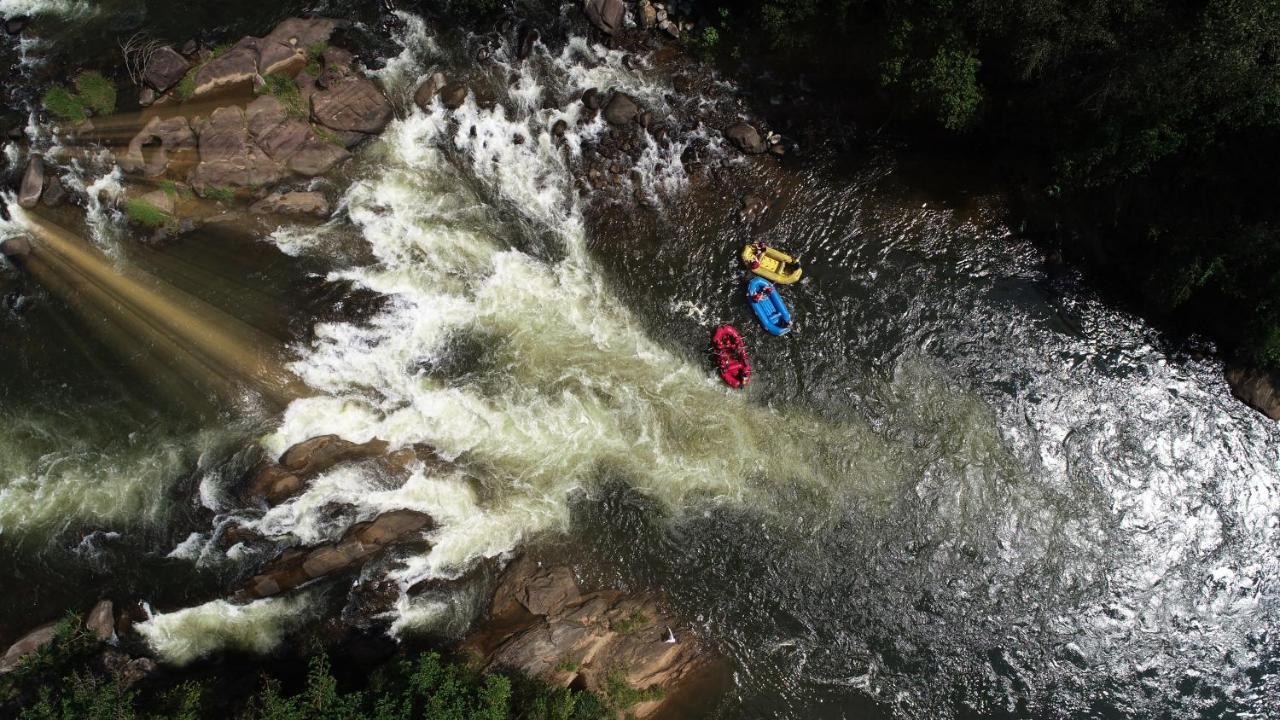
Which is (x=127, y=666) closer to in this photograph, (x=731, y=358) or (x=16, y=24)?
(x=731, y=358)

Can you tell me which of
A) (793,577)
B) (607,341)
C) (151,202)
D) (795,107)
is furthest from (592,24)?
(793,577)

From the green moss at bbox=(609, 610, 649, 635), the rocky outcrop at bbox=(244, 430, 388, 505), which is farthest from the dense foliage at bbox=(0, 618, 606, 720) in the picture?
the rocky outcrop at bbox=(244, 430, 388, 505)

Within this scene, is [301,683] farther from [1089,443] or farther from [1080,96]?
[1080,96]

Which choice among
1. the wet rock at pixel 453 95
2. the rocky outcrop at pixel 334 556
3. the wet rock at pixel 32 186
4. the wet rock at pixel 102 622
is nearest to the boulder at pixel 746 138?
the wet rock at pixel 453 95

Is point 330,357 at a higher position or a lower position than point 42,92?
lower

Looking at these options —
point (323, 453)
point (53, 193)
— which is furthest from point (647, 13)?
point (53, 193)
